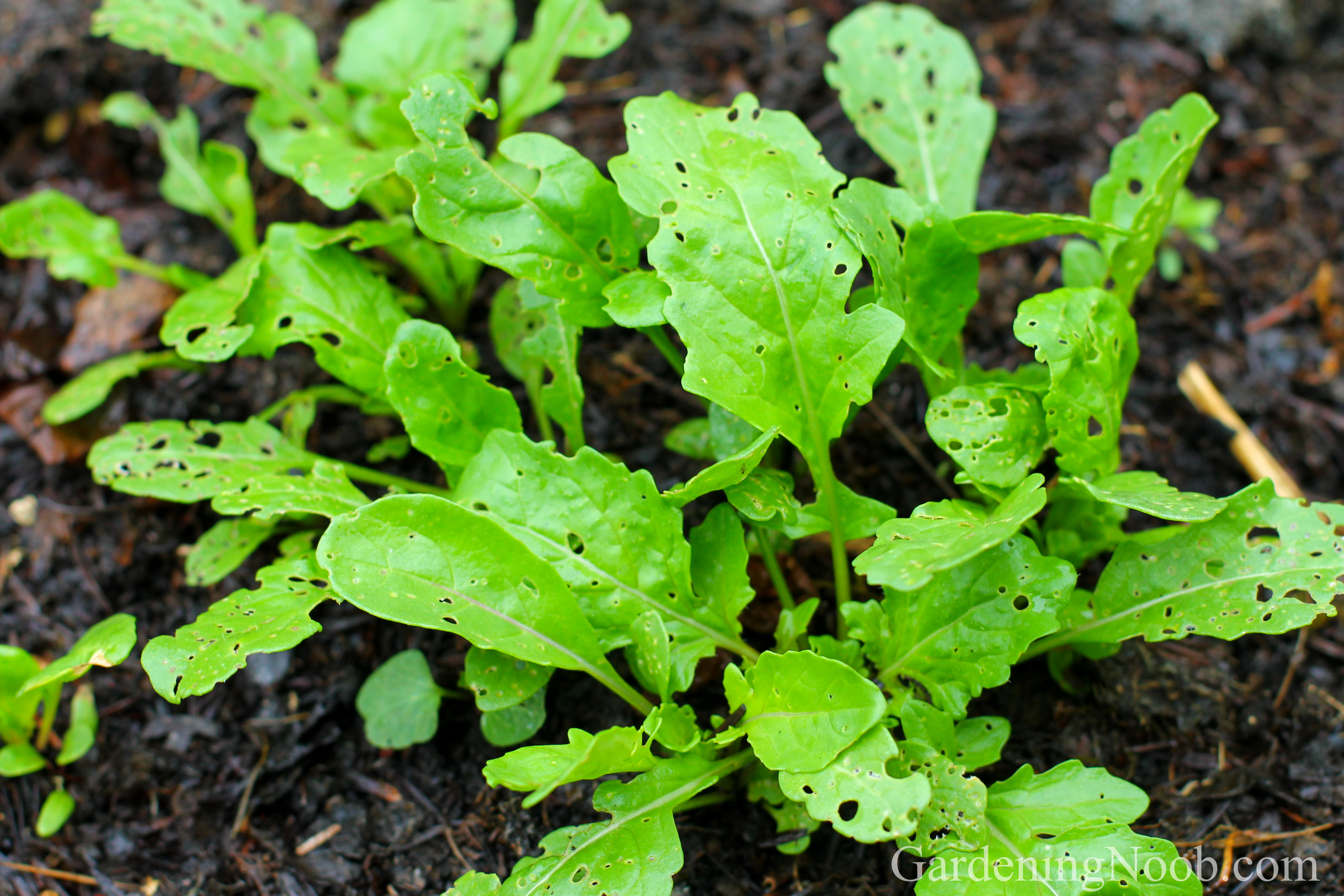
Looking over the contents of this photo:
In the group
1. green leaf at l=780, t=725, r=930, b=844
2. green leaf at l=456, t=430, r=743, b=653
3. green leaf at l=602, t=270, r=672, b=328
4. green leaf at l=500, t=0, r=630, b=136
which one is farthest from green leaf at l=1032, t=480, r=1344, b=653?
green leaf at l=500, t=0, r=630, b=136

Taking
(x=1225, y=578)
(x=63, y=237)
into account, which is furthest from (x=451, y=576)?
(x=63, y=237)

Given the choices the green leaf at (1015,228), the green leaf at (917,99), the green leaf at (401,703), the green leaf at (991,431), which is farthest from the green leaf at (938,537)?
the green leaf at (401,703)

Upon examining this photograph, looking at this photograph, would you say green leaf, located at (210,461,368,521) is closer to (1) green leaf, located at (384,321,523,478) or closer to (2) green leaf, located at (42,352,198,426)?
(1) green leaf, located at (384,321,523,478)

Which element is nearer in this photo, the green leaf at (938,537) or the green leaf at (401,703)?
the green leaf at (938,537)

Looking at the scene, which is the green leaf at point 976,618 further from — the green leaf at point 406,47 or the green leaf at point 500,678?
the green leaf at point 406,47

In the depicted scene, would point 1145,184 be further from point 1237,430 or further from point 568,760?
point 568,760

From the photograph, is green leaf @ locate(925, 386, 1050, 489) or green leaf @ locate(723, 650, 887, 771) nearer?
green leaf @ locate(723, 650, 887, 771)
